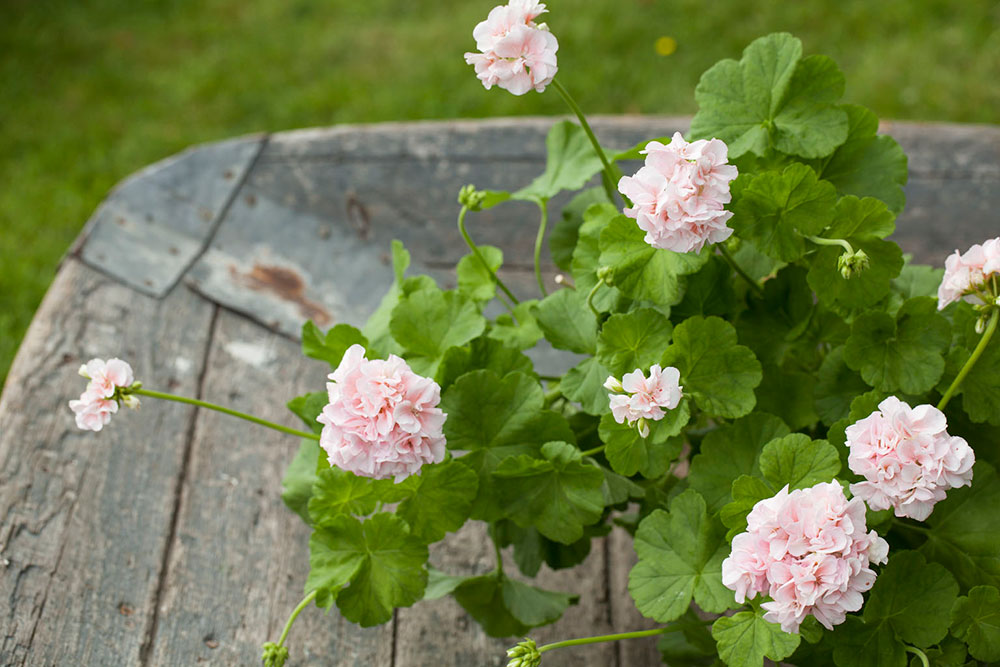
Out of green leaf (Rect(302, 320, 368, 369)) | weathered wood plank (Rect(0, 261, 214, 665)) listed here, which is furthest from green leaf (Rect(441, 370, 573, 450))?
weathered wood plank (Rect(0, 261, 214, 665))

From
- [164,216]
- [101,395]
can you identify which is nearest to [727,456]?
[101,395]

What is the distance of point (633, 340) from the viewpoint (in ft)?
2.88

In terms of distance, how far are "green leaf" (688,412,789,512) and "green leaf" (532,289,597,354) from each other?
0.14 m

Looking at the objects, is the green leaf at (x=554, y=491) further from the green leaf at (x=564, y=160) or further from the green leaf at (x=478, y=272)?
the green leaf at (x=564, y=160)

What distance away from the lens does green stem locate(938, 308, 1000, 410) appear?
0.78 meters

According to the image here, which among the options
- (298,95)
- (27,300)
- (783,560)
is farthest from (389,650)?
(298,95)

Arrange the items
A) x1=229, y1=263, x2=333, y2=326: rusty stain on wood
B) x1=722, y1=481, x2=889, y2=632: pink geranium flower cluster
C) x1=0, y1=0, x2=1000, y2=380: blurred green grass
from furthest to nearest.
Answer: x1=0, y1=0, x2=1000, y2=380: blurred green grass → x1=229, y1=263, x2=333, y2=326: rusty stain on wood → x1=722, y1=481, x2=889, y2=632: pink geranium flower cluster

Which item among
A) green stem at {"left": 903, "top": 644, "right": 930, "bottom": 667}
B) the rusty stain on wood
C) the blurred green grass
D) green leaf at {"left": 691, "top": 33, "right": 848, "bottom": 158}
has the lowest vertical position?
the blurred green grass

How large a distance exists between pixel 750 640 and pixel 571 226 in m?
0.48

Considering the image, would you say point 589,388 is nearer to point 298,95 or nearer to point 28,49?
point 298,95

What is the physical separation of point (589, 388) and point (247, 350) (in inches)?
24.5

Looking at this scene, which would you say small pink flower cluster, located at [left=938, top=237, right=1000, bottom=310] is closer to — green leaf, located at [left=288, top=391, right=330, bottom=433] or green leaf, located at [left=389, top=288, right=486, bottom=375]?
green leaf, located at [left=389, top=288, right=486, bottom=375]

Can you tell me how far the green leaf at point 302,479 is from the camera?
101cm

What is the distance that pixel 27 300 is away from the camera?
2.34m
